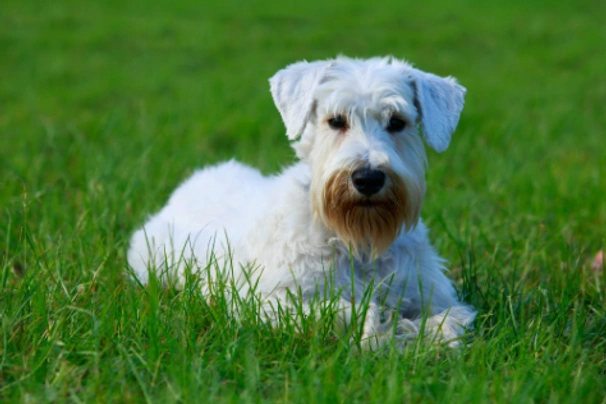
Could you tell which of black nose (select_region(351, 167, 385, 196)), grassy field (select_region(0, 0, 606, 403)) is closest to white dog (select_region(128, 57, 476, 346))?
black nose (select_region(351, 167, 385, 196))

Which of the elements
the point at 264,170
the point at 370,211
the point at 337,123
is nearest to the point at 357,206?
the point at 370,211

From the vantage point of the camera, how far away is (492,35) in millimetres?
17484

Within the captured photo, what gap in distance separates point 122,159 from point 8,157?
3.70ft

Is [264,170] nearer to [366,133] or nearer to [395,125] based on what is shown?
[395,125]

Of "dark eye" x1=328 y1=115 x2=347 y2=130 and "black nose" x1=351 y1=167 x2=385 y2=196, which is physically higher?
"dark eye" x1=328 y1=115 x2=347 y2=130

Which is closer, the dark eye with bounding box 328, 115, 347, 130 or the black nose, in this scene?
the black nose

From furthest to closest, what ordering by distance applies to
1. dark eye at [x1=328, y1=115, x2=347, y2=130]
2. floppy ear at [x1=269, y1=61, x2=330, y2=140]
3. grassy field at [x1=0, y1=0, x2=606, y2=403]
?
floppy ear at [x1=269, y1=61, x2=330, y2=140] < dark eye at [x1=328, y1=115, x2=347, y2=130] < grassy field at [x1=0, y1=0, x2=606, y2=403]

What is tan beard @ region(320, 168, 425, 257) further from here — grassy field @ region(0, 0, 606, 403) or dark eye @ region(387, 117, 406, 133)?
grassy field @ region(0, 0, 606, 403)

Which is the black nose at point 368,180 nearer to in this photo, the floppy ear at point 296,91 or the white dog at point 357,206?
the white dog at point 357,206

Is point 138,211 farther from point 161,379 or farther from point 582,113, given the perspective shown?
point 582,113

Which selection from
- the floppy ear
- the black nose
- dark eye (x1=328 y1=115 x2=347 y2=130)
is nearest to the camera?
the black nose

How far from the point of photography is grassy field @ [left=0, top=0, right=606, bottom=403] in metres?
3.44

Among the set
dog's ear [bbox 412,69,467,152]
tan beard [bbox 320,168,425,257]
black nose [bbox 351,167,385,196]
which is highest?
dog's ear [bbox 412,69,467,152]

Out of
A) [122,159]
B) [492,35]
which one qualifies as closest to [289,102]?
[122,159]
